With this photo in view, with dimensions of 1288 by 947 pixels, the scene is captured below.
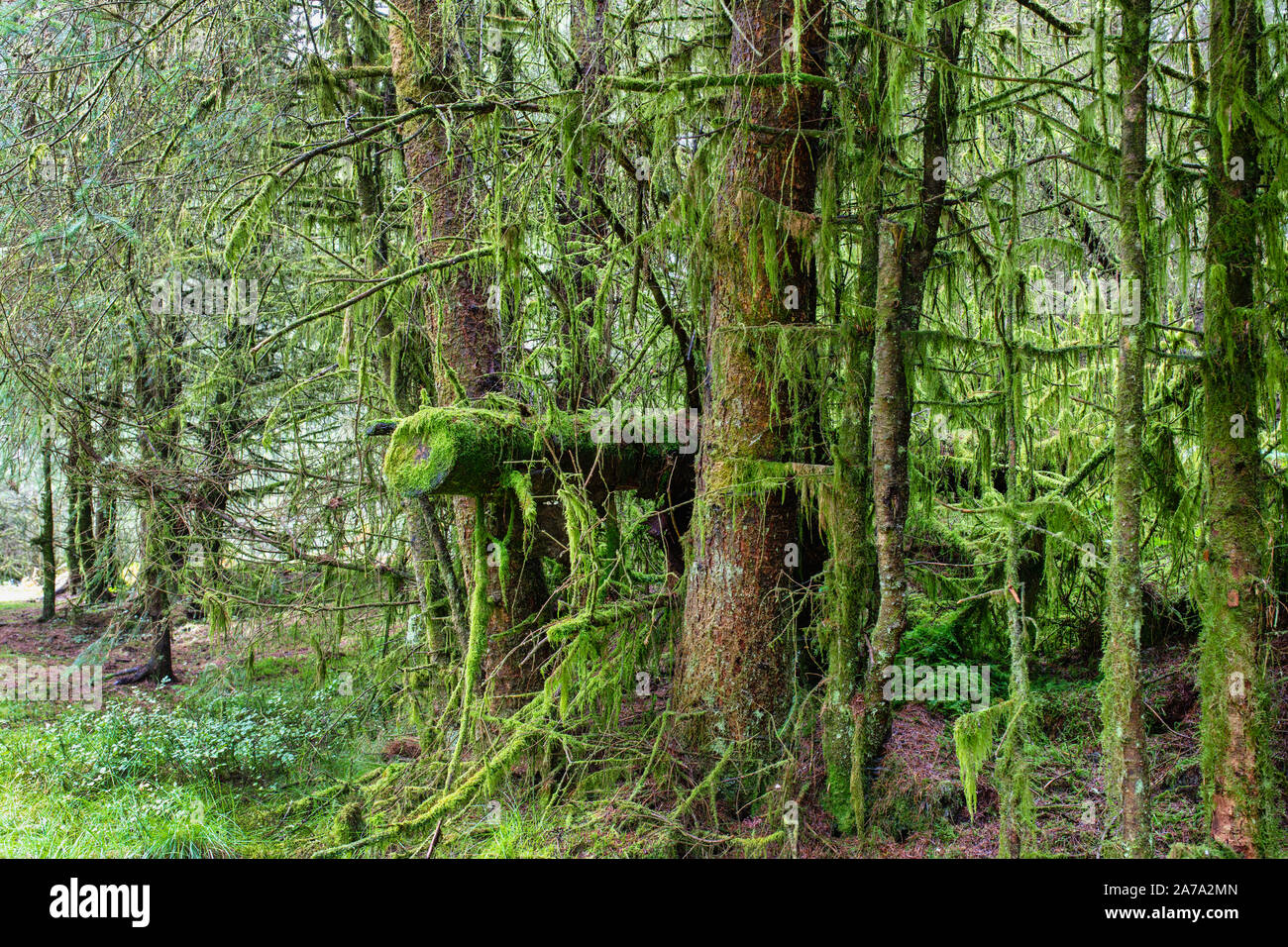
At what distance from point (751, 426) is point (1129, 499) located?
6.05ft

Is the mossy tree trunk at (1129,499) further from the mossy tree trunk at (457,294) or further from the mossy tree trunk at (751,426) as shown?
the mossy tree trunk at (457,294)

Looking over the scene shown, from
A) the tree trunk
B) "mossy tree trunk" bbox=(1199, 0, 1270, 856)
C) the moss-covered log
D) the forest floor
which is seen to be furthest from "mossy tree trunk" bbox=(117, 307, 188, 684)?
"mossy tree trunk" bbox=(1199, 0, 1270, 856)

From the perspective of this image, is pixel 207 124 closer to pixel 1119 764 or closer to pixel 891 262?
pixel 891 262

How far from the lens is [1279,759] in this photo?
3.99 meters

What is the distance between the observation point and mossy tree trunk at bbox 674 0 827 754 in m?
4.46

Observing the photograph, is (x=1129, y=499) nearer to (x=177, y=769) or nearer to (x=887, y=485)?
(x=887, y=485)

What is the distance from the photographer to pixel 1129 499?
3400mm

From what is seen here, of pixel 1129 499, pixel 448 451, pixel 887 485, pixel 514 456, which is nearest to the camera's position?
pixel 1129 499

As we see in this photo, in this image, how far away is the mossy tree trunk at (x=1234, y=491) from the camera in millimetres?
3557


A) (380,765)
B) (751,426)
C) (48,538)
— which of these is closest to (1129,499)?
(751,426)

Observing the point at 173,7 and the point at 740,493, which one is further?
the point at 173,7

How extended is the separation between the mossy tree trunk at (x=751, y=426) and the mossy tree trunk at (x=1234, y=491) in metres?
1.89
